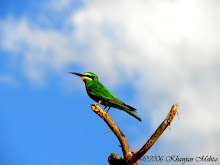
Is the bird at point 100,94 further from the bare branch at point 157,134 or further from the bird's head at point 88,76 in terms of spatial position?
the bare branch at point 157,134

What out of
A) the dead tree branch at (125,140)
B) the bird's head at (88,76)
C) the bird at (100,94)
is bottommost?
the dead tree branch at (125,140)

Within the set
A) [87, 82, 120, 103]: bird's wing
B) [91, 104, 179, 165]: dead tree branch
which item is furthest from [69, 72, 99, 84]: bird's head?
[91, 104, 179, 165]: dead tree branch

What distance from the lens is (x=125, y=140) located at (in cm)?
977

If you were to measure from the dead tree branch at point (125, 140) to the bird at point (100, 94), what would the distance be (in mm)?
735

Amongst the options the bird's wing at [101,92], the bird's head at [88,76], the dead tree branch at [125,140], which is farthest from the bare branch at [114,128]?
the bird's head at [88,76]

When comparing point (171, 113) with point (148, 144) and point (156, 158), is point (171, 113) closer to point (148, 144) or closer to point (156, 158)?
point (148, 144)

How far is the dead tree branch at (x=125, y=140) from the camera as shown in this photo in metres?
8.62

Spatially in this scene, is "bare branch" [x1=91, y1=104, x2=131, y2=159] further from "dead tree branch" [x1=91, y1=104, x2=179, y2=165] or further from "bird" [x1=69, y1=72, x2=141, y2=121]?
"bird" [x1=69, y1=72, x2=141, y2=121]

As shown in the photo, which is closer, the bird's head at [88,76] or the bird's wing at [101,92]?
the bird's wing at [101,92]

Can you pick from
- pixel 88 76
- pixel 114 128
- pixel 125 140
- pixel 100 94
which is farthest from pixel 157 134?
pixel 88 76

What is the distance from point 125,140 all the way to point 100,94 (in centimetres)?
243

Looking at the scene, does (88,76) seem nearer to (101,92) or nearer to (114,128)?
(101,92)

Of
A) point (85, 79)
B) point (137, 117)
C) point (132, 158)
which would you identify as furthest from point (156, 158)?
point (85, 79)

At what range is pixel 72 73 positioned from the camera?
1225 centimetres
